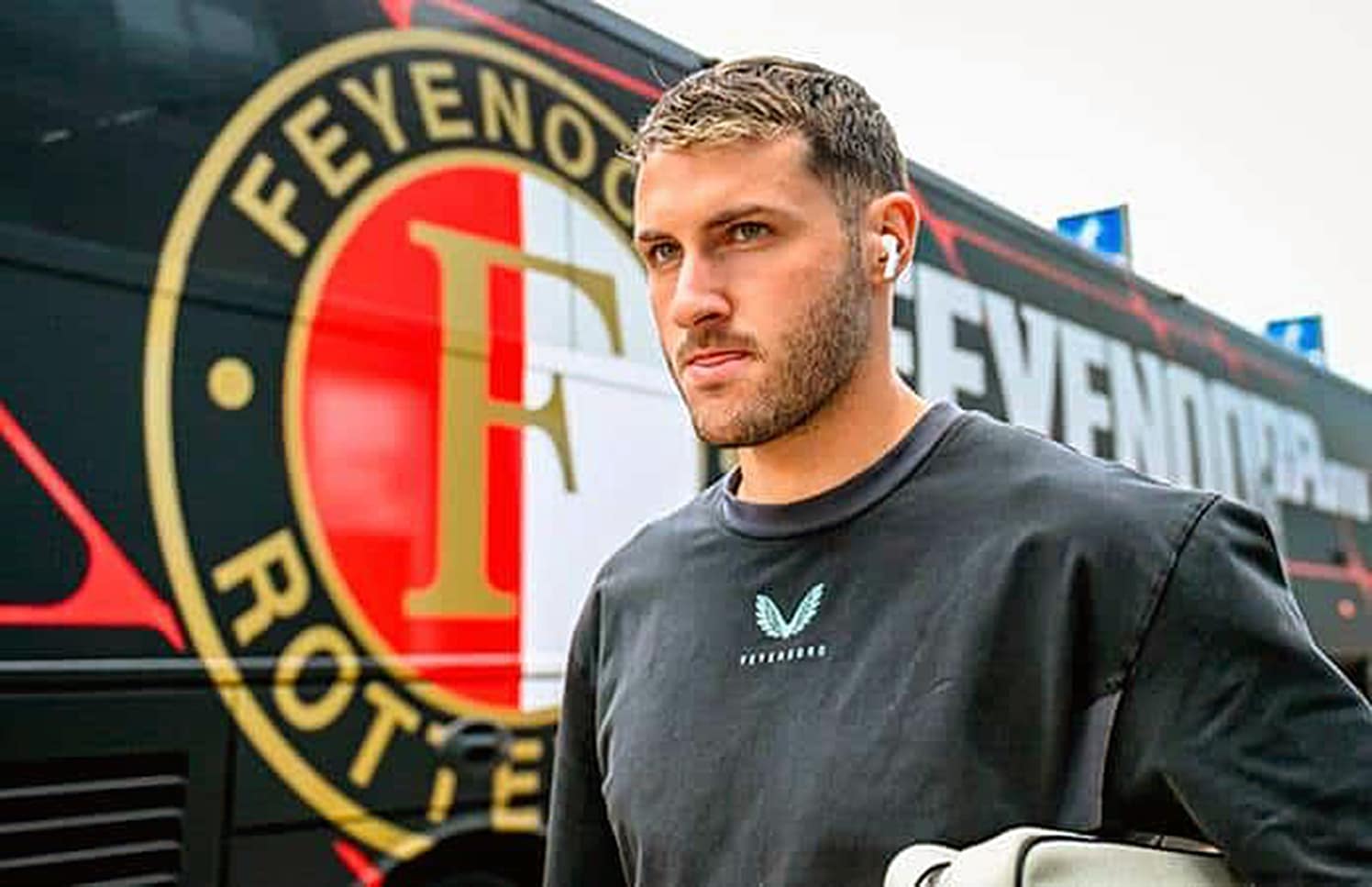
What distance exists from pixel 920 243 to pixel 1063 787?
12.6 ft

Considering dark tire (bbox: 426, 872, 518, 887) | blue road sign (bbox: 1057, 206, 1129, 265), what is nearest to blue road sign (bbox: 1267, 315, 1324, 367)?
blue road sign (bbox: 1057, 206, 1129, 265)

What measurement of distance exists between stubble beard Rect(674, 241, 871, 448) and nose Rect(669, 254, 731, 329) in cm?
2

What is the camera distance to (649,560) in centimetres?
123

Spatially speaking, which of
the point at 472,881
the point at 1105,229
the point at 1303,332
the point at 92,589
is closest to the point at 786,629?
the point at 92,589

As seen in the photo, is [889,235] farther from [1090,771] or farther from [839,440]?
[1090,771]

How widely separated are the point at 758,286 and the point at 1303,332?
36.1 feet

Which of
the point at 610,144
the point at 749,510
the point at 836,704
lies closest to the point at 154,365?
the point at 610,144

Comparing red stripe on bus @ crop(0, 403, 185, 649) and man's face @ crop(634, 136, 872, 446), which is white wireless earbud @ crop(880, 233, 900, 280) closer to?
man's face @ crop(634, 136, 872, 446)

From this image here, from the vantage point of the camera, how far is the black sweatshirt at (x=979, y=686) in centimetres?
89

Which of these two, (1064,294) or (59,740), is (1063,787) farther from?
(1064,294)

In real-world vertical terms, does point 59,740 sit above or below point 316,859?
above

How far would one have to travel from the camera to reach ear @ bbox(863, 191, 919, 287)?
1099 millimetres

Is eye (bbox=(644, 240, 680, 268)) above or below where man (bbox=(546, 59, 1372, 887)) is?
above

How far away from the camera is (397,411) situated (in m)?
2.82
